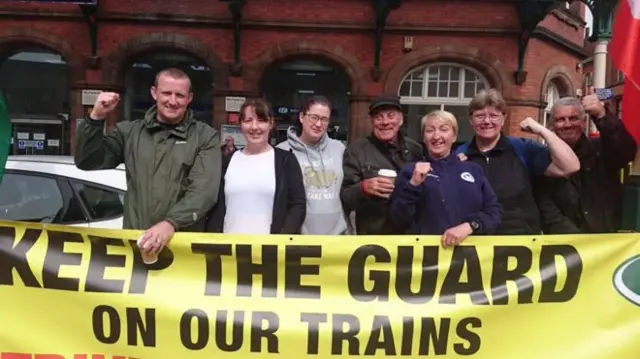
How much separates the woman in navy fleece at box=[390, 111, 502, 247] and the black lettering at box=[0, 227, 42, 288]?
6.04 feet

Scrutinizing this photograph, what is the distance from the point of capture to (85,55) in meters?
13.0

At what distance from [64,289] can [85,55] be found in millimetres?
11147

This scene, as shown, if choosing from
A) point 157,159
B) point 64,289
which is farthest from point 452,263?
point 64,289

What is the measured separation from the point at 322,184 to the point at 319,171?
85mm

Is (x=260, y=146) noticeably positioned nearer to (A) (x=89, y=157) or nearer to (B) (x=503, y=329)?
(A) (x=89, y=157)

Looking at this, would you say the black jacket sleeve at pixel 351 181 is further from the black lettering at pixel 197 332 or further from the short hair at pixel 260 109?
the black lettering at pixel 197 332

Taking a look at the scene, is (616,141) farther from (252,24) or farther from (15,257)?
(252,24)

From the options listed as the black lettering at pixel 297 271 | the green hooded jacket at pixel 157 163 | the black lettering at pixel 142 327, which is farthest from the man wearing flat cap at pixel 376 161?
the black lettering at pixel 142 327

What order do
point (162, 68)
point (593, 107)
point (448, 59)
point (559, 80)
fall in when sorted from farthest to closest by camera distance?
point (559, 80), point (162, 68), point (448, 59), point (593, 107)

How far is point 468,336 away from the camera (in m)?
2.96

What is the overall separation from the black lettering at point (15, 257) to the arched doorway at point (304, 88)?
1073 cm

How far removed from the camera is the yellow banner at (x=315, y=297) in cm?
293

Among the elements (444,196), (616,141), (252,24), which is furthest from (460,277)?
(252,24)

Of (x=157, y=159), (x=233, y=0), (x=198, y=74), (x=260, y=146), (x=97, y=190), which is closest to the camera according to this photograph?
(x=157, y=159)
